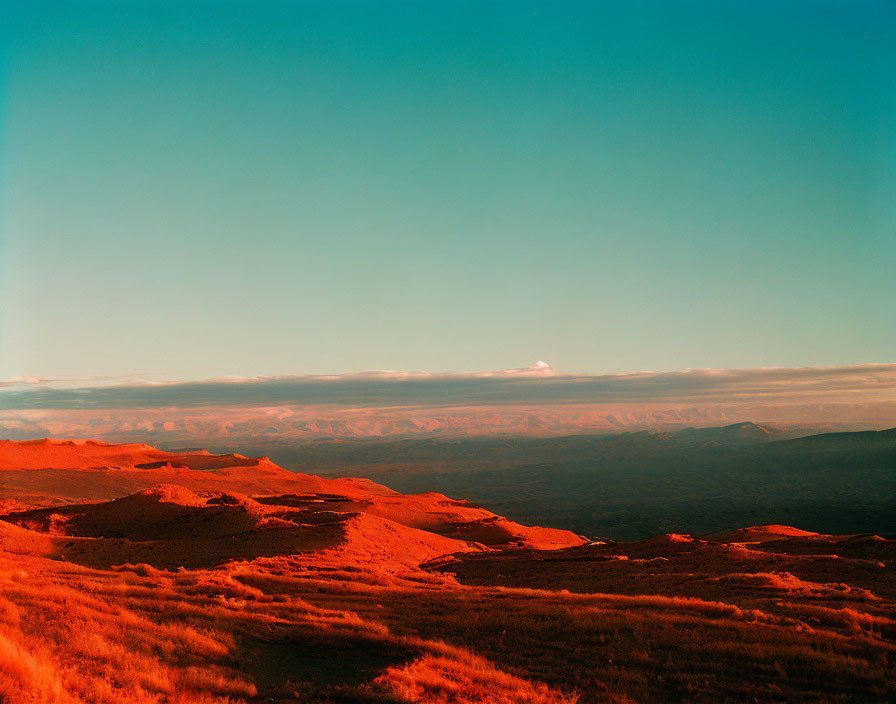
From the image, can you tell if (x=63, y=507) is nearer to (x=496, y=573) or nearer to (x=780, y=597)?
(x=496, y=573)

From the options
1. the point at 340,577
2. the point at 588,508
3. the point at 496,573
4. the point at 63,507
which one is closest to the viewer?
the point at 340,577

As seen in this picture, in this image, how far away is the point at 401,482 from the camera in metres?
173

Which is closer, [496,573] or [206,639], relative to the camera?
[206,639]

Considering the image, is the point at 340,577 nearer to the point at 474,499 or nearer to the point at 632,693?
the point at 632,693

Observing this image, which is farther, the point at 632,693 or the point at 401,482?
the point at 401,482

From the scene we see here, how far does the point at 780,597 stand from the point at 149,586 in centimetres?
1962

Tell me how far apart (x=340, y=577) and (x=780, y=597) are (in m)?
15.2

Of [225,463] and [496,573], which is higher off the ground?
[496,573]

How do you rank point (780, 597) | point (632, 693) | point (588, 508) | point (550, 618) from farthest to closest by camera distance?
1. point (588, 508)
2. point (780, 597)
3. point (550, 618)
4. point (632, 693)

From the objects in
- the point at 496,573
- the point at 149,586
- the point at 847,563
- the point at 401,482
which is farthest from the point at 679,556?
the point at 401,482

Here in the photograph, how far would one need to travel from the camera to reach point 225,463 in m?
95.1

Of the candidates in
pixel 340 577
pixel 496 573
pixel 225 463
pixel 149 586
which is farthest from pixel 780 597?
pixel 225 463

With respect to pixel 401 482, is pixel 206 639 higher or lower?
higher

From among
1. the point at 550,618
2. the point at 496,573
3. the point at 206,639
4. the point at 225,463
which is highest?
the point at 206,639
